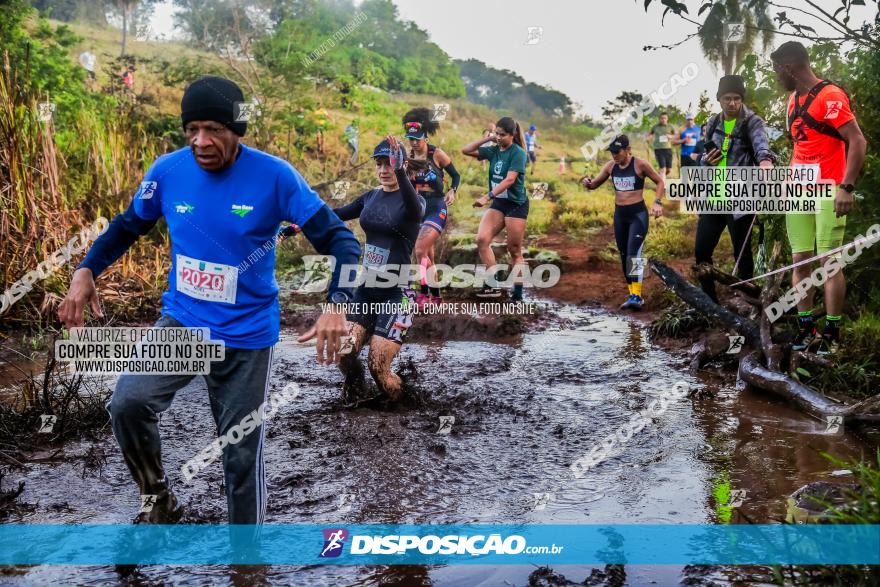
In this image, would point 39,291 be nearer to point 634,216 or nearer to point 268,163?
point 268,163

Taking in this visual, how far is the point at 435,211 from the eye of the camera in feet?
31.8

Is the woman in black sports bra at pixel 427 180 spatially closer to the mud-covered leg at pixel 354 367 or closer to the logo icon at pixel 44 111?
the mud-covered leg at pixel 354 367

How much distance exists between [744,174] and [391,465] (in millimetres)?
4605

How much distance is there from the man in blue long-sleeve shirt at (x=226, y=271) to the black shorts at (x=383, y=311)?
2579 mm

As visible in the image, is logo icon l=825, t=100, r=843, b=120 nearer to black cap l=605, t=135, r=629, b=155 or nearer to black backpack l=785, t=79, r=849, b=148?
black backpack l=785, t=79, r=849, b=148

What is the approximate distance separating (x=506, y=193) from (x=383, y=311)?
4.43m

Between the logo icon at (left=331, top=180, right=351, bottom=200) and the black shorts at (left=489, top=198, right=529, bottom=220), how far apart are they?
3.55 m

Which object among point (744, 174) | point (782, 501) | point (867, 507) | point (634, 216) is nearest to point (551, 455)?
point (782, 501)

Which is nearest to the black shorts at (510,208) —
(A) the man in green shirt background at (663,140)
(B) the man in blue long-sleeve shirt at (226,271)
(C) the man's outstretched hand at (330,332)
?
(B) the man in blue long-sleeve shirt at (226,271)

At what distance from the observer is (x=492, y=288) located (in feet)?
36.6

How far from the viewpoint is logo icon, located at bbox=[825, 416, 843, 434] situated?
17.0 ft

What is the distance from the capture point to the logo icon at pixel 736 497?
4196 mm

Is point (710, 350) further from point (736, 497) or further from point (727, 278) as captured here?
point (736, 497)

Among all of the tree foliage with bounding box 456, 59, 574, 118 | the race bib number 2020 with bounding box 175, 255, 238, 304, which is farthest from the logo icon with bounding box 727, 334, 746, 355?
the tree foliage with bounding box 456, 59, 574, 118
